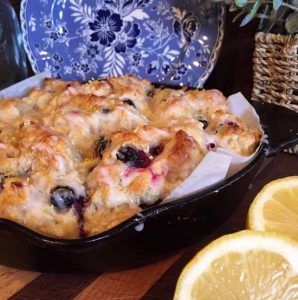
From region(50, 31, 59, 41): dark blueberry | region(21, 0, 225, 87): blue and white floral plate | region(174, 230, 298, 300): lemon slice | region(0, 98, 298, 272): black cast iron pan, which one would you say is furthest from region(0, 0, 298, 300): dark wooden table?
region(50, 31, 59, 41): dark blueberry

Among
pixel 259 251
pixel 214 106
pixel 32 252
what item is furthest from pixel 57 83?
pixel 259 251

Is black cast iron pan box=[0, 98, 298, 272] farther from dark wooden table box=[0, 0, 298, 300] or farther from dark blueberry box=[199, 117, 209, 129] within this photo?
dark blueberry box=[199, 117, 209, 129]

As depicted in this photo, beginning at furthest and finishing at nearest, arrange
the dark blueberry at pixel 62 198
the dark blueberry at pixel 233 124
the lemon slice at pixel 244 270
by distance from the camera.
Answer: the dark blueberry at pixel 233 124 → the dark blueberry at pixel 62 198 → the lemon slice at pixel 244 270

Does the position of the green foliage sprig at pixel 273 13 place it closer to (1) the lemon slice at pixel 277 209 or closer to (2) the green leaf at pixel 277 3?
(2) the green leaf at pixel 277 3

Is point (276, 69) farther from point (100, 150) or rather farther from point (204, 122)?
point (100, 150)

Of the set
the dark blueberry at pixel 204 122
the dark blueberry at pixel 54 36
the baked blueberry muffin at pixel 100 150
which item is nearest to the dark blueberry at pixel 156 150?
the baked blueberry muffin at pixel 100 150

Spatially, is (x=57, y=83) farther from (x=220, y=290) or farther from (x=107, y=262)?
(x=220, y=290)

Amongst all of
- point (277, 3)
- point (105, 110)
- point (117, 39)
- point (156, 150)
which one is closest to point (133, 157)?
point (156, 150)
